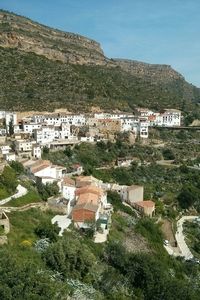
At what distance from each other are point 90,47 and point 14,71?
40.5 meters

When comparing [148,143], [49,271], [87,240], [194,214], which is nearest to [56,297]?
[49,271]

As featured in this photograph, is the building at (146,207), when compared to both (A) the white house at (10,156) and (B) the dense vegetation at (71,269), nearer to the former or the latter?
(B) the dense vegetation at (71,269)

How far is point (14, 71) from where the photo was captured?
2603 inches

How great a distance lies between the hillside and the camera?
203 ft

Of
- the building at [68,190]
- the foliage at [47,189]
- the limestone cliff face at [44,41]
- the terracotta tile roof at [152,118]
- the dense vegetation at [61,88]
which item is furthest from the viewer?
the limestone cliff face at [44,41]

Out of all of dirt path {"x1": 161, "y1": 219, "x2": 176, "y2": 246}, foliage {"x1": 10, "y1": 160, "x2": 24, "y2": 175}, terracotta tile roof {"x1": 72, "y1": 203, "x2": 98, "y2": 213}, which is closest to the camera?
terracotta tile roof {"x1": 72, "y1": 203, "x2": 98, "y2": 213}

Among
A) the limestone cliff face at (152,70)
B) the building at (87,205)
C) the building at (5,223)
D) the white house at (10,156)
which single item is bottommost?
the building at (87,205)

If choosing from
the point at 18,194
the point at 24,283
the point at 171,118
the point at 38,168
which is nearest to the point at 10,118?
the point at 38,168

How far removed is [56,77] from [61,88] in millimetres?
3631

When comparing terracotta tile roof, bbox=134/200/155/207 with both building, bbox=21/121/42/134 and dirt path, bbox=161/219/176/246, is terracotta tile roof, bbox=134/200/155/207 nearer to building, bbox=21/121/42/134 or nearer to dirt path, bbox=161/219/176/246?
dirt path, bbox=161/219/176/246

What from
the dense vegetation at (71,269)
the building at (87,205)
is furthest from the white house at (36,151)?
the dense vegetation at (71,269)

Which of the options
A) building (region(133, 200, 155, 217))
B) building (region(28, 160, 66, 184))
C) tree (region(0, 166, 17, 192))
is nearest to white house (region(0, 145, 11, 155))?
building (region(28, 160, 66, 184))

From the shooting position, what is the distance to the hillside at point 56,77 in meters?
62.0

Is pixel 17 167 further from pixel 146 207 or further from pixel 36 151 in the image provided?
pixel 146 207
